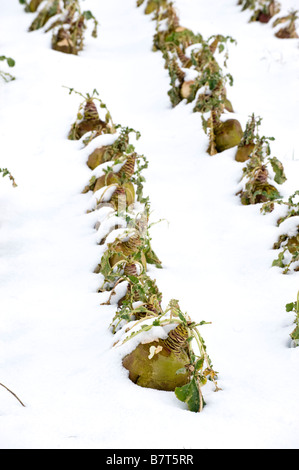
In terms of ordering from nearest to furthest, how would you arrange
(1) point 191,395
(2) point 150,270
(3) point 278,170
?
1. (1) point 191,395
2. (2) point 150,270
3. (3) point 278,170

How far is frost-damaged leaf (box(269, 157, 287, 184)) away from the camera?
3564mm

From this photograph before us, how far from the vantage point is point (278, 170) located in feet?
11.8

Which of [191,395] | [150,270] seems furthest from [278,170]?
[191,395]

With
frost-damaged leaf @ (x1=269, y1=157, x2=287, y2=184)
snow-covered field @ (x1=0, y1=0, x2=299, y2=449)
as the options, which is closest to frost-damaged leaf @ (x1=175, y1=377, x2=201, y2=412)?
snow-covered field @ (x1=0, y1=0, x2=299, y2=449)

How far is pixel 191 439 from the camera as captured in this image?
1663 millimetres

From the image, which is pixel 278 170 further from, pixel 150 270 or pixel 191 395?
pixel 191 395

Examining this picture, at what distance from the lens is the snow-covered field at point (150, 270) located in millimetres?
1768

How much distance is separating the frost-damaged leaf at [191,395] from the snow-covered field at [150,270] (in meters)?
0.04

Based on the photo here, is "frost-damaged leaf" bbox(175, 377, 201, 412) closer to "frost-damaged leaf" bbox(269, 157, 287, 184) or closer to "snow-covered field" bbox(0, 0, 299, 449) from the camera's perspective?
"snow-covered field" bbox(0, 0, 299, 449)

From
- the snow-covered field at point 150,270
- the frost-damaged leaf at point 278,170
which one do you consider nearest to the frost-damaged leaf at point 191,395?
the snow-covered field at point 150,270

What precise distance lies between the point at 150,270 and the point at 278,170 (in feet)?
4.19

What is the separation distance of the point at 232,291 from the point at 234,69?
425 centimetres

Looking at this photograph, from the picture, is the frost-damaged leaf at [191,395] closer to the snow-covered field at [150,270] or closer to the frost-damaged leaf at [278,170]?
the snow-covered field at [150,270]

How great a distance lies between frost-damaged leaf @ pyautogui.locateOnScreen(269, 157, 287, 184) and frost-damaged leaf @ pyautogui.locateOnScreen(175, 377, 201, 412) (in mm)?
2116
